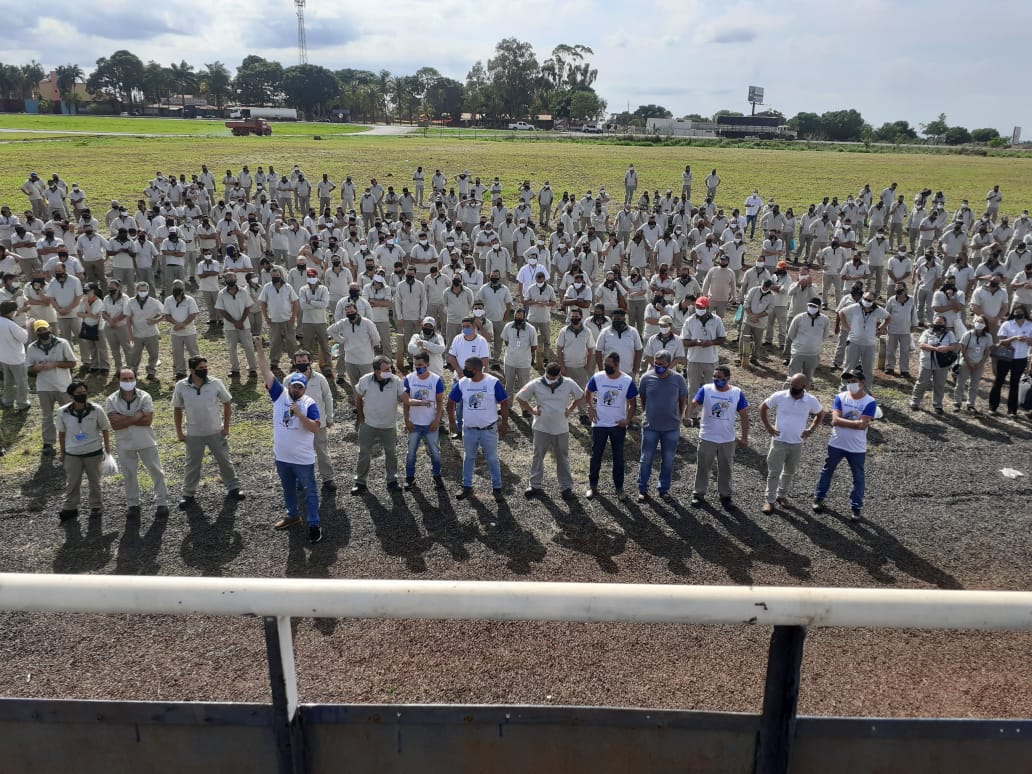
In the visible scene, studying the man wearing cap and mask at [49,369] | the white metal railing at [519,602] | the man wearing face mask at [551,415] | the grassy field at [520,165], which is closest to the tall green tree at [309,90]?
the grassy field at [520,165]

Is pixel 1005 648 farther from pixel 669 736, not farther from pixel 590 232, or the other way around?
pixel 590 232

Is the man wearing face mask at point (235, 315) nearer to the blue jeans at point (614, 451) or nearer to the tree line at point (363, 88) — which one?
the blue jeans at point (614, 451)

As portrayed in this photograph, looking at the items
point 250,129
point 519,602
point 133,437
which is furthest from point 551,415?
point 250,129

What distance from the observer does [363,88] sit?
461 feet

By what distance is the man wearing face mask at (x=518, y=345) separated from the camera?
11438 millimetres

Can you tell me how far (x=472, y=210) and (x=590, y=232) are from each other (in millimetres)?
7851

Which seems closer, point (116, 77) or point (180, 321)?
point (180, 321)

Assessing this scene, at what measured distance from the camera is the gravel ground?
6121 millimetres

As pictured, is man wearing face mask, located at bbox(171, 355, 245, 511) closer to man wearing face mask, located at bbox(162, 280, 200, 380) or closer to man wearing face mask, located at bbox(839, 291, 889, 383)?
man wearing face mask, located at bbox(162, 280, 200, 380)

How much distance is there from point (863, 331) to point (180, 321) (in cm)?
1156

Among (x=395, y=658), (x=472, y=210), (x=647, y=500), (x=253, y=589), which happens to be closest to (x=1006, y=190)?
(x=472, y=210)

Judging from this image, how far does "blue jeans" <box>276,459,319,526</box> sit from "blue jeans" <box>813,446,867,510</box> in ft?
20.3

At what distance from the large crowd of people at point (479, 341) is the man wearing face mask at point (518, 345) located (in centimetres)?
4

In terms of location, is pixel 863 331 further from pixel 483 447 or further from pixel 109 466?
pixel 109 466
